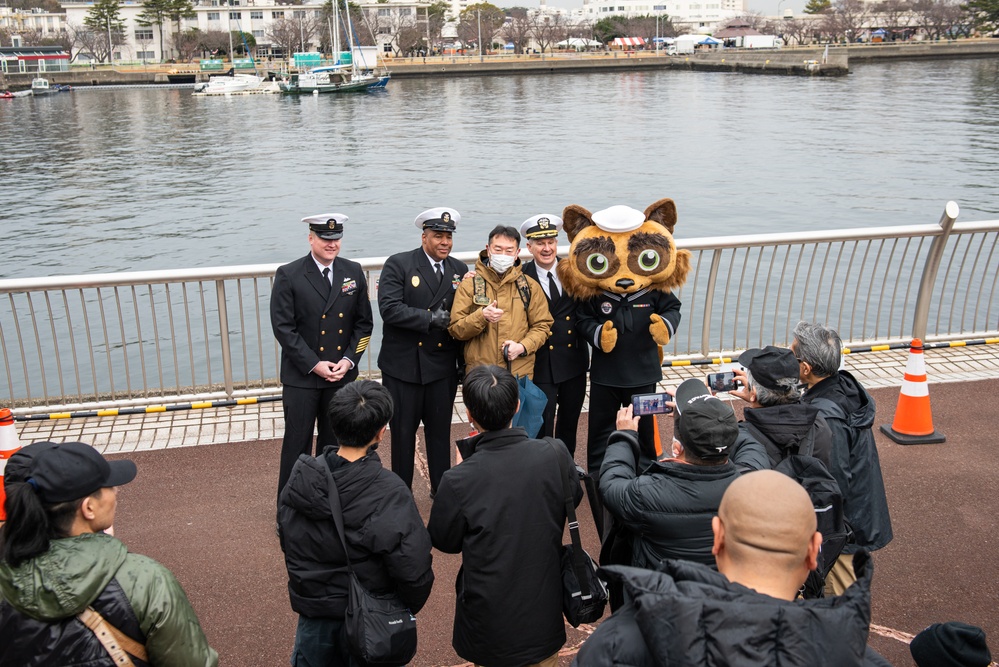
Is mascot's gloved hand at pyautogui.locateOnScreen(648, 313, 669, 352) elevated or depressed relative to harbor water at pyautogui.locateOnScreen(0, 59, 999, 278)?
elevated

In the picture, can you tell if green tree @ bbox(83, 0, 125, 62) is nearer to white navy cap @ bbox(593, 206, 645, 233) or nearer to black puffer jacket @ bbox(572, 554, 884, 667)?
white navy cap @ bbox(593, 206, 645, 233)

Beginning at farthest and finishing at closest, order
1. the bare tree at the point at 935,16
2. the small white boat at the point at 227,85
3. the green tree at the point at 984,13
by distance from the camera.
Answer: the bare tree at the point at 935,16
the green tree at the point at 984,13
the small white boat at the point at 227,85

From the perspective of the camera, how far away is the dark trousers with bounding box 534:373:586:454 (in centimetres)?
596

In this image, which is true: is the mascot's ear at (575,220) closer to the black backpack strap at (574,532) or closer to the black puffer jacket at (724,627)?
the black backpack strap at (574,532)

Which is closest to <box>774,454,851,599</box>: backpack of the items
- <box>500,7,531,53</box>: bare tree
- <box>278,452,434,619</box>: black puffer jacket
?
<box>278,452,434,619</box>: black puffer jacket

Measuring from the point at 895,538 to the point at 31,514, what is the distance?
466 centimetres

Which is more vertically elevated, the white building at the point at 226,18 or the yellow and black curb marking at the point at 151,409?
the white building at the point at 226,18

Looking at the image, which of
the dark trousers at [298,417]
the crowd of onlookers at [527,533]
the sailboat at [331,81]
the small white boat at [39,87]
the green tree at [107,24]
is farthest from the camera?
the green tree at [107,24]

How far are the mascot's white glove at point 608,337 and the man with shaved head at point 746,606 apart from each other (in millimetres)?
3106

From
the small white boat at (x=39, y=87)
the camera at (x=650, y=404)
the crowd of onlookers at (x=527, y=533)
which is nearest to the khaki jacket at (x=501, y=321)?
the crowd of onlookers at (x=527, y=533)

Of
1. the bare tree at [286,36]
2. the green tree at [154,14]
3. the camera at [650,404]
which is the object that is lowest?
the camera at [650,404]

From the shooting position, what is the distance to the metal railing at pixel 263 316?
7.43 meters

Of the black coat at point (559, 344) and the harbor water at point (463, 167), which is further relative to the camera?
the harbor water at point (463, 167)

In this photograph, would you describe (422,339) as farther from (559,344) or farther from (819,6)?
(819,6)
